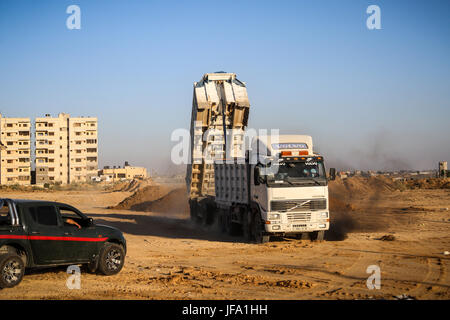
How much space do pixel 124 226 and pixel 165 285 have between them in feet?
58.8

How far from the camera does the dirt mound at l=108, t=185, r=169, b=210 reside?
5104cm

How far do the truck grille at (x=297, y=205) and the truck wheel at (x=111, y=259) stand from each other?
277 inches

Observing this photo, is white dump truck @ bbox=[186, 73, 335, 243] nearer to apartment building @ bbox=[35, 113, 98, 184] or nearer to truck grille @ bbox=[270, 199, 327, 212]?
truck grille @ bbox=[270, 199, 327, 212]

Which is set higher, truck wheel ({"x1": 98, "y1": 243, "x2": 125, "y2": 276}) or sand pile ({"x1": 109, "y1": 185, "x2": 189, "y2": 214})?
truck wheel ({"x1": 98, "y1": 243, "x2": 125, "y2": 276})

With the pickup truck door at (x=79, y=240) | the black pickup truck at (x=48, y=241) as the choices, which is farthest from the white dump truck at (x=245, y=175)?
the pickup truck door at (x=79, y=240)

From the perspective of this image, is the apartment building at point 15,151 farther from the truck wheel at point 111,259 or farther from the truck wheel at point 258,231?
the truck wheel at point 111,259

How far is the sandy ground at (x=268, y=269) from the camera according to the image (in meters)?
11.0

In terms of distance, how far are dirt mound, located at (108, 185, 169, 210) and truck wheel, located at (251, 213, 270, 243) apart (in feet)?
100

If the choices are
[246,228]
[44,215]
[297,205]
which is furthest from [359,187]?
[44,215]

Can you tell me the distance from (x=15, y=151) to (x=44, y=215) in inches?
4515

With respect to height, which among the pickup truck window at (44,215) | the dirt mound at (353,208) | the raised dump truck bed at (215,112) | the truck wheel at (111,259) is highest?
the raised dump truck bed at (215,112)

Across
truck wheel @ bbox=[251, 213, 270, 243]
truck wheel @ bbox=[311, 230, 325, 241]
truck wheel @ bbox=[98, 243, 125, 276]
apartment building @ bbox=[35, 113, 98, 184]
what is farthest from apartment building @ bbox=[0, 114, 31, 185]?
truck wheel @ bbox=[98, 243, 125, 276]

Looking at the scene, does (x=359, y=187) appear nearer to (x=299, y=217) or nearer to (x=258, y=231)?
(x=258, y=231)

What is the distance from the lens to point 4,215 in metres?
11.5
